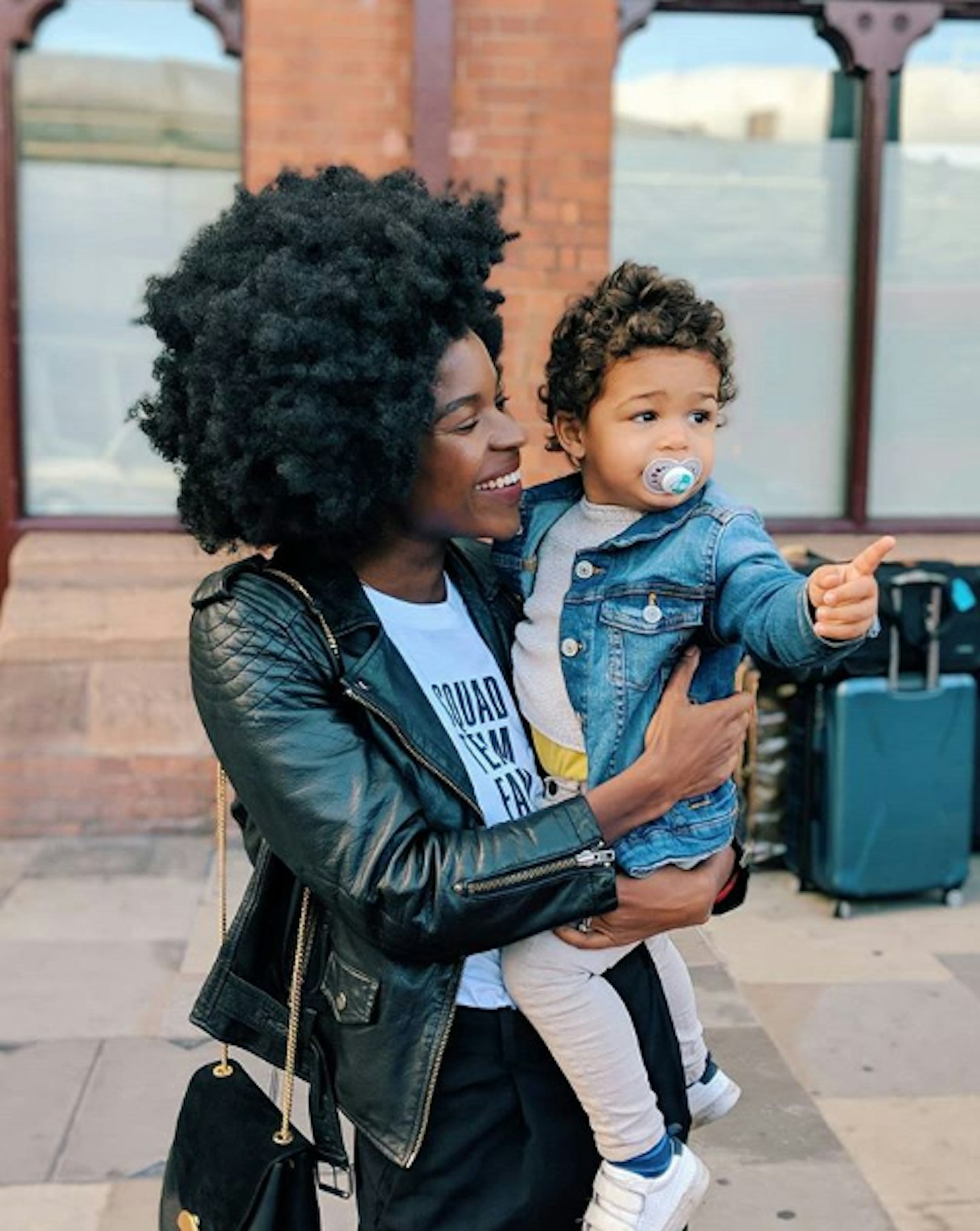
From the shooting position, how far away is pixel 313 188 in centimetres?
209

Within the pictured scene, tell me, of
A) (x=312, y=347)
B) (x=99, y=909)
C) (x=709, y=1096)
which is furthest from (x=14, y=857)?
(x=312, y=347)

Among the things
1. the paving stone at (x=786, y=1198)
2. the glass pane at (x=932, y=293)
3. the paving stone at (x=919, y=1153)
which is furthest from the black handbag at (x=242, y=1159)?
the glass pane at (x=932, y=293)

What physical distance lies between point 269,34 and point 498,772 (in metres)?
4.99

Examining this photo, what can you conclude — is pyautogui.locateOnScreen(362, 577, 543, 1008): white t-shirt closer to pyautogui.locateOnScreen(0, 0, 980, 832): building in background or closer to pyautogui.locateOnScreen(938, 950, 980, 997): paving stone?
pyautogui.locateOnScreen(938, 950, 980, 997): paving stone

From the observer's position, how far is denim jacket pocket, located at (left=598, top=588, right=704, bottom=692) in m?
2.13

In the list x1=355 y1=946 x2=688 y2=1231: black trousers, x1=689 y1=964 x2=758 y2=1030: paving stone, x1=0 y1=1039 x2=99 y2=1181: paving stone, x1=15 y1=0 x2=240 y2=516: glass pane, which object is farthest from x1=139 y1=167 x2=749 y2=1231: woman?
A: x1=15 y1=0 x2=240 y2=516: glass pane

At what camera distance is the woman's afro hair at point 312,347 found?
1.94m

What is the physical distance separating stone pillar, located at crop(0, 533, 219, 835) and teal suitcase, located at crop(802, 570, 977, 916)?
8.57 feet

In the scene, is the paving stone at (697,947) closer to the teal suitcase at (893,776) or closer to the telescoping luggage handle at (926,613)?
the teal suitcase at (893,776)

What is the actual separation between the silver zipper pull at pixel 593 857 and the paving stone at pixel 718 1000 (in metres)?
2.85

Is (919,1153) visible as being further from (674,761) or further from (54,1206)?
(674,761)

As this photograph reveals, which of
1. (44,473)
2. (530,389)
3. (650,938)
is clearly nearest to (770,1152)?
(650,938)

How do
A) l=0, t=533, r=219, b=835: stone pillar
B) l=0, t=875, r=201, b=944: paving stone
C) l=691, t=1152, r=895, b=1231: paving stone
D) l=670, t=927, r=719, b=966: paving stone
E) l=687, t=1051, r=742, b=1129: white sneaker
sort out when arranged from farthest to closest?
l=0, t=533, r=219, b=835: stone pillar < l=0, t=875, r=201, b=944: paving stone < l=670, t=927, r=719, b=966: paving stone < l=691, t=1152, r=895, b=1231: paving stone < l=687, t=1051, r=742, b=1129: white sneaker

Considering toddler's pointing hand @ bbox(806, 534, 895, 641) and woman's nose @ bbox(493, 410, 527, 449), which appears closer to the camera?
toddler's pointing hand @ bbox(806, 534, 895, 641)
